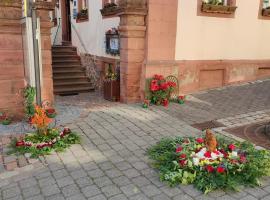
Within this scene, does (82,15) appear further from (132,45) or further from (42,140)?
(42,140)

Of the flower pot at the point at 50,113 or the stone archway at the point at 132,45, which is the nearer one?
the flower pot at the point at 50,113

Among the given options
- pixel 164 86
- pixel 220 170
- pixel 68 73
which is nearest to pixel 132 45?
pixel 164 86

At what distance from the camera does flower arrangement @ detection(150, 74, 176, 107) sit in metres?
8.25

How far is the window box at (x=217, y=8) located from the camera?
9023mm

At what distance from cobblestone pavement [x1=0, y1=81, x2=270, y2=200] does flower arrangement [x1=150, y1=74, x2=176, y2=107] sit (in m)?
0.44

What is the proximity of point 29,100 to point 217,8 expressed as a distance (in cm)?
624

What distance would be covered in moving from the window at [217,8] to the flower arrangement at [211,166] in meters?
5.43

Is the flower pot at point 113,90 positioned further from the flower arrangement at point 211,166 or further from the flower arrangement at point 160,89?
the flower arrangement at point 211,166

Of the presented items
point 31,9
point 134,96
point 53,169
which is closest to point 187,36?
point 134,96

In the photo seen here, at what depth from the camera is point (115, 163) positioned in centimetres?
470

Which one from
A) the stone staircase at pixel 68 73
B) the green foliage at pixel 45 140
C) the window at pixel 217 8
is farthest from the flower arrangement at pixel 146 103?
the stone staircase at pixel 68 73

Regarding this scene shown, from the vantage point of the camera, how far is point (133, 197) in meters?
3.77

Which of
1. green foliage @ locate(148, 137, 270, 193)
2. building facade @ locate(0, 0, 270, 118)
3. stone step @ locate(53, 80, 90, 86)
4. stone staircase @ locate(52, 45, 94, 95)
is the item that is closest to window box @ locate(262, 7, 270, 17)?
building facade @ locate(0, 0, 270, 118)

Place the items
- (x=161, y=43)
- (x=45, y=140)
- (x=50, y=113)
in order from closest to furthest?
(x=45, y=140) → (x=50, y=113) → (x=161, y=43)
